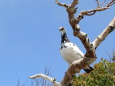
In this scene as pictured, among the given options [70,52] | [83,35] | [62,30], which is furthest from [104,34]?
[62,30]

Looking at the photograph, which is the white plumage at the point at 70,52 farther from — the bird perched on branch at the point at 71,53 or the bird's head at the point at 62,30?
the bird's head at the point at 62,30

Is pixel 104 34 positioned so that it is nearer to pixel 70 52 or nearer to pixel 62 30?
pixel 70 52

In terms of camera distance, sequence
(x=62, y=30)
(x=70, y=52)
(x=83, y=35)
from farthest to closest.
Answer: (x=62, y=30), (x=70, y=52), (x=83, y=35)

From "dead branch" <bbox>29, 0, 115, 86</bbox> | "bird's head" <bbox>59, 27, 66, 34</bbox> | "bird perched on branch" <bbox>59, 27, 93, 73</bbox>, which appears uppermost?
"bird's head" <bbox>59, 27, 66, 34</bbox>

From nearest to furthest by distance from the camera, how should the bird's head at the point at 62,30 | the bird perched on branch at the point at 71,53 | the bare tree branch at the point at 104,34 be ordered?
the bare tree branch at the point at 104,34 → the bird perched on branch at the point at 71,53 → the bird's head at the point at 62,30

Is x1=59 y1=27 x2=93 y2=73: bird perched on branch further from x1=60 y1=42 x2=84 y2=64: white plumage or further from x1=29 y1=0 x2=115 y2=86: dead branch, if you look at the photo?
x1=29 y1=0 x2=115 y2=86: dead branch

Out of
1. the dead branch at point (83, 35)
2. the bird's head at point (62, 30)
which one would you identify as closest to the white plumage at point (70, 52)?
the bird's head at point (62, 30)

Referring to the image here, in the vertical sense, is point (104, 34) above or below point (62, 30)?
below

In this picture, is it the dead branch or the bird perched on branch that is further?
the bird perched on branch

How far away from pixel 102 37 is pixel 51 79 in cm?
126

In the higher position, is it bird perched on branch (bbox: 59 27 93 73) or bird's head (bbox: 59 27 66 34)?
bird's head (bbox: 59 27 66 34)


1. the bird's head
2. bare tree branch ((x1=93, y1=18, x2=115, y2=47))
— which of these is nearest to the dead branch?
bare tree branch ((x1=93, y1=18, x2=115, y2=47))

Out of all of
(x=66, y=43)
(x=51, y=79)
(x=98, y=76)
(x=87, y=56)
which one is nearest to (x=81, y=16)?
(x=87, y=56)

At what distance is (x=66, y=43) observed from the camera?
5375 mm
